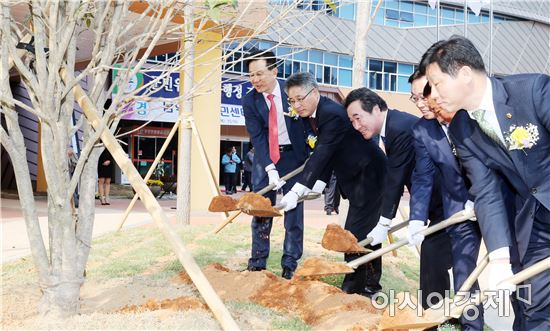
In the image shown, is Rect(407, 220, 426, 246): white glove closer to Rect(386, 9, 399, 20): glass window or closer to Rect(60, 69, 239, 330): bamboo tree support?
Rect(60, 69, 239, 330): bamboo tree support

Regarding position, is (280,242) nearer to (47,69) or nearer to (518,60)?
(47,69)

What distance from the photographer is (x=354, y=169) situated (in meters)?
5.25

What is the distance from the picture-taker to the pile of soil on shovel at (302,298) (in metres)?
4.06

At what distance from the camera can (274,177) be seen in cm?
565

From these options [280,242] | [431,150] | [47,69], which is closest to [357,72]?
[280,242]

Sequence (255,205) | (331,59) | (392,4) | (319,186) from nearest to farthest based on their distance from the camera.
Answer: (255,205) < (319,186) < (331,59) < (392,4)

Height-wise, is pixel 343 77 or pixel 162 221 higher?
pixel 343 77

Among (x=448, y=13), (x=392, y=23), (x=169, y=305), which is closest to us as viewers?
(x=169, y=305)

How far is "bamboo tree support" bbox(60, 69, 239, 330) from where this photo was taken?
3039mm

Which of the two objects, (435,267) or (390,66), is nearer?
(435,267)

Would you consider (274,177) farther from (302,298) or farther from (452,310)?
(452,310)

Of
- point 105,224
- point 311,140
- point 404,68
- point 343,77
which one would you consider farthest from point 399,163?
point 404,68

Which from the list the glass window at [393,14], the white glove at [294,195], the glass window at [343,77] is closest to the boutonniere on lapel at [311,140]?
the white glove at [294,195]

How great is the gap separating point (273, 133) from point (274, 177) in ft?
1.30
